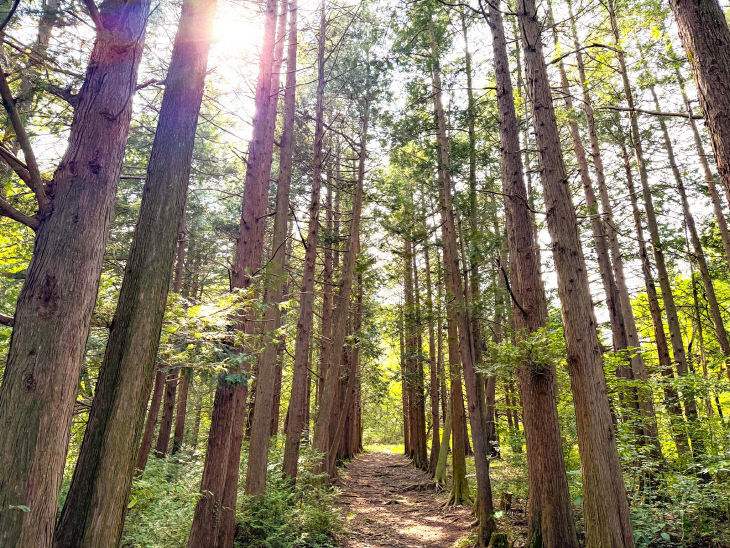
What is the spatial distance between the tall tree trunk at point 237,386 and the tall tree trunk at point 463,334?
4397 mm

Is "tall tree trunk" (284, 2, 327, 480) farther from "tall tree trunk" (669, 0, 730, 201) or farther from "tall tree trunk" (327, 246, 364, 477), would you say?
"tall tree trunk" (669, 0, 730, 201)

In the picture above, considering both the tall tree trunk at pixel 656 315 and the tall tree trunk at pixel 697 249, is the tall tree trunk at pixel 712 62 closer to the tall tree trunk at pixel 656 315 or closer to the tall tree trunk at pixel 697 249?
the tall tree trunk at pixel 656 315

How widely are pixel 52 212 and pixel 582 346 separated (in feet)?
17.3

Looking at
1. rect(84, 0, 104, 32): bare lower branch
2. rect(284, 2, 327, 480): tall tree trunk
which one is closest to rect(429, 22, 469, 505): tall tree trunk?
rect(284, 2, 327, 480): tall tree trunk

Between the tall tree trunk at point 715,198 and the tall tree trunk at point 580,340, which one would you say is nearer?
the tall tree trunk at point 580,340

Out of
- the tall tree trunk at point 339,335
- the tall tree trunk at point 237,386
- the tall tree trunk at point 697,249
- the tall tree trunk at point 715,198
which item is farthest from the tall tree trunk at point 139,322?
the tall tree trunk at point 697,249

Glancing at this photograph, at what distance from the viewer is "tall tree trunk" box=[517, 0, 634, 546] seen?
4.33m

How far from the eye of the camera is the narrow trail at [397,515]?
815 cm

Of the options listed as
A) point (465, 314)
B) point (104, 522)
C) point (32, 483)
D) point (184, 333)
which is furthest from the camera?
point (465, 314)

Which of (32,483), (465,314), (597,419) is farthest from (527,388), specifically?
(32,483)

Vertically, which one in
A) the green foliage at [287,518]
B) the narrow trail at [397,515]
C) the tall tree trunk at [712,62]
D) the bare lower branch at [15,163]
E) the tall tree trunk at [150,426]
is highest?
the tall tree trunk at [712,62]

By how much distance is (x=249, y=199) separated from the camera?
6.47m

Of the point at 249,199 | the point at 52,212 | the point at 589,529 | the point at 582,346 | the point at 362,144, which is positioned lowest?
the point at 589,529

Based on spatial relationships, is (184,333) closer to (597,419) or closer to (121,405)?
(121,405)
